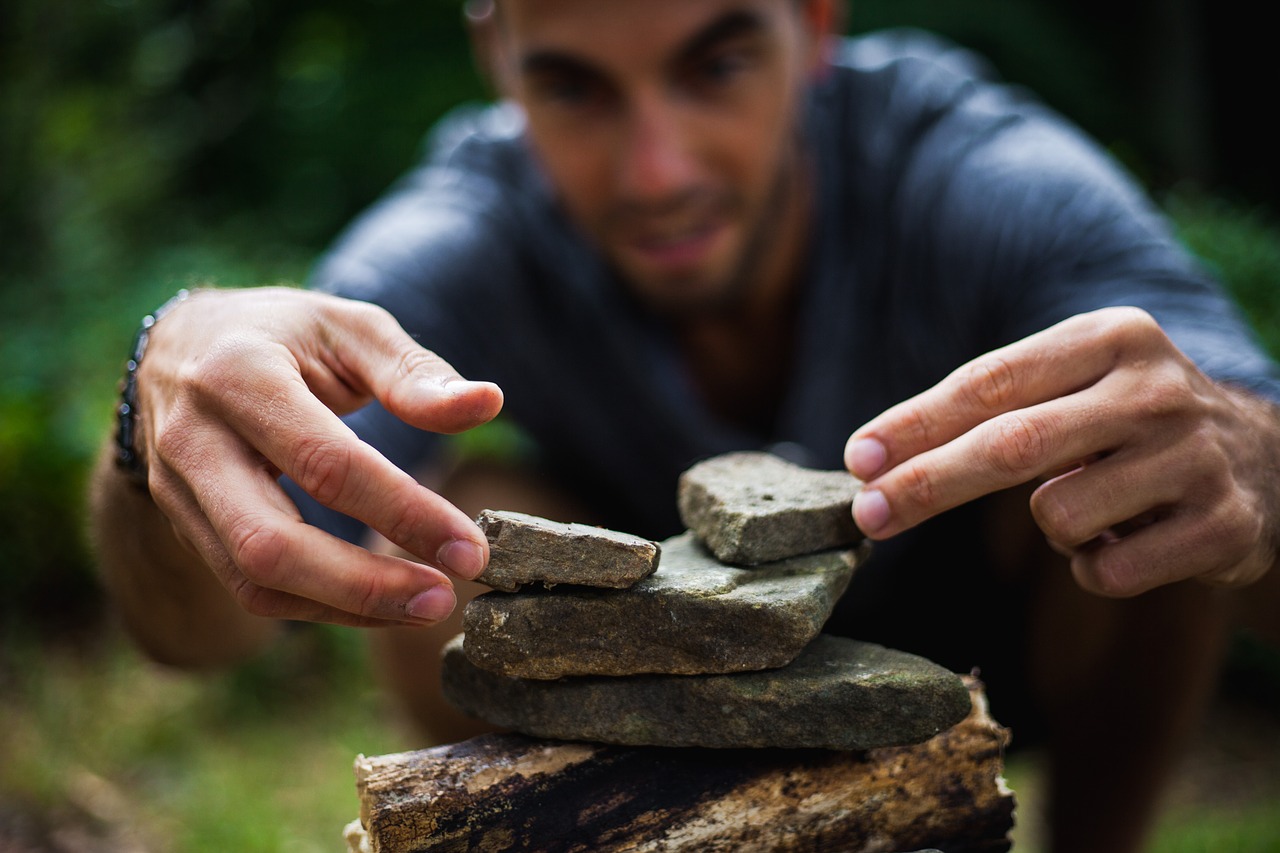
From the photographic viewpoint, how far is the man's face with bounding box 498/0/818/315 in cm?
302

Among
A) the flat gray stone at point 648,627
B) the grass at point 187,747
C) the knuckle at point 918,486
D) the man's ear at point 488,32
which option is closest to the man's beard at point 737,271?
the man's ear at point 488,32

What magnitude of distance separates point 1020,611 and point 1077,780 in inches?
23.7

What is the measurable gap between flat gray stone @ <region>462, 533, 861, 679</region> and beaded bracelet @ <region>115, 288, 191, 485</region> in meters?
0.93

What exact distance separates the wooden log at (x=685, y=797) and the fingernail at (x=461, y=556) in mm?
430

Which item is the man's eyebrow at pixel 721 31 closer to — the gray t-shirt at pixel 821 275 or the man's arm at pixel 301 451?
the gray t-shirt at pixel 821 275

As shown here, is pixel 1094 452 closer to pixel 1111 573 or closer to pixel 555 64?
pixel 1111 573

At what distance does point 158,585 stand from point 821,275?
256cm

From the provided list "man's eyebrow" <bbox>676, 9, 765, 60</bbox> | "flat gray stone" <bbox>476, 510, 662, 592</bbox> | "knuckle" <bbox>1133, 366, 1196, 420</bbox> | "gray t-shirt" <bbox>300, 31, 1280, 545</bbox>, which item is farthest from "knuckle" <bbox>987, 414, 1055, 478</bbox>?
"man's eyebrow" <bbox>676, 9, 765, 60</bbox>

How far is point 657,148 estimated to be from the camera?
3.10 metres

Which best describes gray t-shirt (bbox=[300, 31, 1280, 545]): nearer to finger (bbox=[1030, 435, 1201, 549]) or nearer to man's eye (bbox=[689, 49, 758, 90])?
man's eye (bbox=[689, 49, 758, 90])

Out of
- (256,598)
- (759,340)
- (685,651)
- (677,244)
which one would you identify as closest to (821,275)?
(759,340)

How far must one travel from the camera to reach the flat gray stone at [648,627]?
1.82 metres

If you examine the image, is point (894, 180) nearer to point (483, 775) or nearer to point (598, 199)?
point (598, 199)

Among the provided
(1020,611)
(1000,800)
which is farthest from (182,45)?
(1000,800)
